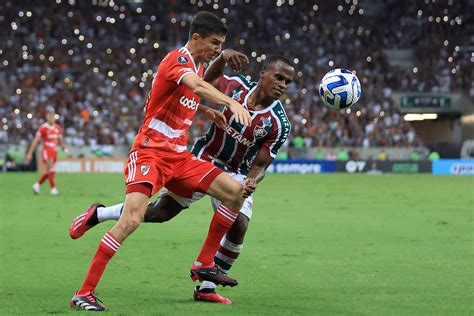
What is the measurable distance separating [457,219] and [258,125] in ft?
33.7

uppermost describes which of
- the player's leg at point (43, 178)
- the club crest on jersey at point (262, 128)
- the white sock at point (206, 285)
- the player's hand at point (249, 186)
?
the club crest on jersey at point (262, 128)

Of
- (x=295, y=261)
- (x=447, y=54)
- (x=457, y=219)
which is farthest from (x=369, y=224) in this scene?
(x=447, y=54)

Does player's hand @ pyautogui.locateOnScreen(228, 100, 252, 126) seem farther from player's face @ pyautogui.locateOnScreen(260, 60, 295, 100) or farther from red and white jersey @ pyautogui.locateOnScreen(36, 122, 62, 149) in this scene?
red and white jersey @ pyautogui.locateOnScreen(36, 122, 62, 149)

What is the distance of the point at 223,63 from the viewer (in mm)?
8859

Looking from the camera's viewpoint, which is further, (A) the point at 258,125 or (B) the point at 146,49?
(B) the point at 146,49

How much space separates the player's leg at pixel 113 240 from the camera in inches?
291

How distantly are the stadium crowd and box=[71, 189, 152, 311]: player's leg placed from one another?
33.7m

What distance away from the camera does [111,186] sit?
2800 centimetres

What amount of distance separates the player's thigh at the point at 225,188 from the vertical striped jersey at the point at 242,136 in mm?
777

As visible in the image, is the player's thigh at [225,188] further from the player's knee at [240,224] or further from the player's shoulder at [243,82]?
the player's shoulder at [243,82]

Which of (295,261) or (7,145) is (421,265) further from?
(7,145)

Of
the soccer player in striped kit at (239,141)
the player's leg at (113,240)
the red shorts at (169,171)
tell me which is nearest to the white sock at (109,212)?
the soccer player in striped kit at (239,141)

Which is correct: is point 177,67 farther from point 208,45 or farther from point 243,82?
point 243,82

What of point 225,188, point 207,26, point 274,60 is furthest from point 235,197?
point 207,26
